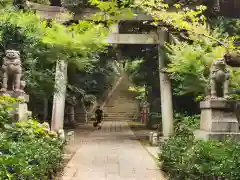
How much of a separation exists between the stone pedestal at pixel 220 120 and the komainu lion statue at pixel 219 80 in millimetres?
305

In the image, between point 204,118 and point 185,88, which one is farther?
point 185,88

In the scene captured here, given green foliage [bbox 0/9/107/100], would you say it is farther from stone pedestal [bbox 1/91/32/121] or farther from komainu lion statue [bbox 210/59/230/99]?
komainu lion statue [bbox 210/59/230/99]

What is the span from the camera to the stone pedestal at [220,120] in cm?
774

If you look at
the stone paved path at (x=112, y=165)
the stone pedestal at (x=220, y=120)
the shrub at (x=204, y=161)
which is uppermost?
the stone pedestal at (x=220, y=120)

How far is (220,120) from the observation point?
25.9ft

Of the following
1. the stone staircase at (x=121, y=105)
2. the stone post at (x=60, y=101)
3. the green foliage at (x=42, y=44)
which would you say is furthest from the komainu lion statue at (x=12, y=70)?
the stone staircase at (x=121, y=105)

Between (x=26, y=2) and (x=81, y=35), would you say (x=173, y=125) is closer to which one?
(x=81, y=35)

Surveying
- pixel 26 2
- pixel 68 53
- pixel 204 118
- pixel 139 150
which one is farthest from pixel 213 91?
pixel 26 2

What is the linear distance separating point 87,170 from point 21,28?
13.7ft

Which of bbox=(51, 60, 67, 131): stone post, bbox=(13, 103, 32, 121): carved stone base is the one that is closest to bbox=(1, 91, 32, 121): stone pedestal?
bbox=(13, 103, 32, 121): carved stone base

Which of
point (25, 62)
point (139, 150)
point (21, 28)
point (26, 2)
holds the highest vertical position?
point (26, 2)

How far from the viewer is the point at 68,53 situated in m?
11.1

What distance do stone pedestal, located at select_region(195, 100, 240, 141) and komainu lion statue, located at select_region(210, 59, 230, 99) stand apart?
1.00 feet

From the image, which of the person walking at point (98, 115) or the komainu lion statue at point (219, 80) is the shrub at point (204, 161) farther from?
the person walking at point (98, 115)
